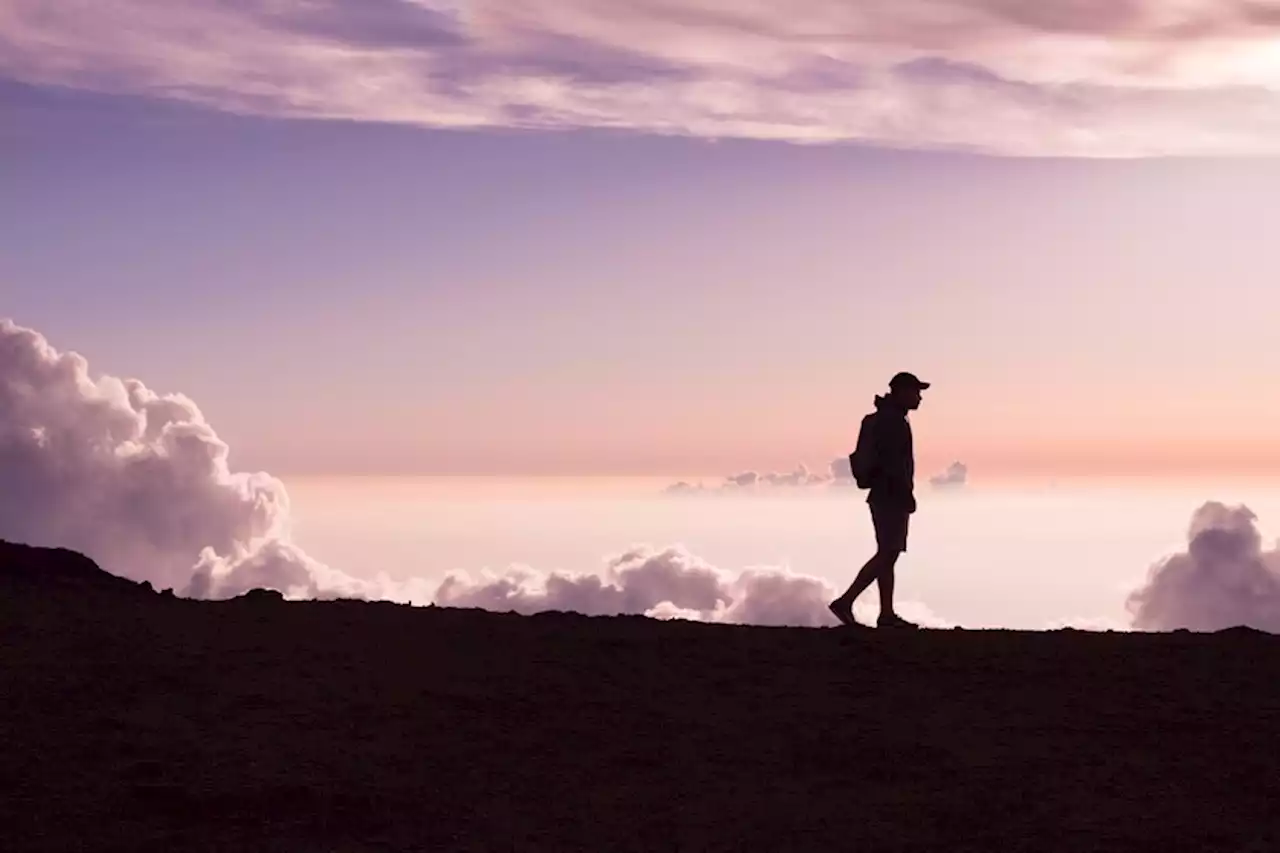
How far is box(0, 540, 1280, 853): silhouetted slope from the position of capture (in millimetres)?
8422

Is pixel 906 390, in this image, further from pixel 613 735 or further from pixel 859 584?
pixel 613 735

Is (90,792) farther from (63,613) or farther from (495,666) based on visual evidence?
(63,613)

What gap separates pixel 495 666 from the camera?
1166 centimetres

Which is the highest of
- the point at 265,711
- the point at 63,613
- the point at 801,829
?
the point at 63,613

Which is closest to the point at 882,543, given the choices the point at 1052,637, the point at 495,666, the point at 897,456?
the point at 897,456

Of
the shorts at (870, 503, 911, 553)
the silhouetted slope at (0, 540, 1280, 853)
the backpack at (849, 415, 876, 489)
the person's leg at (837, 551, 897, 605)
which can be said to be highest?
the backpack at (849, 415, 876, 489)

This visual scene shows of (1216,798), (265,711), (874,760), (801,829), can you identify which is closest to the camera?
(801,829)

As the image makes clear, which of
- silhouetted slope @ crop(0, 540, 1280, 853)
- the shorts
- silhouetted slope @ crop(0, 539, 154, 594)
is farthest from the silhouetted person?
Answer: silhouetted slope @ crop(0, 539, 154, 594)

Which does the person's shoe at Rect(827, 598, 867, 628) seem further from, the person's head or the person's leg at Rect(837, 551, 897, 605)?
the person's head

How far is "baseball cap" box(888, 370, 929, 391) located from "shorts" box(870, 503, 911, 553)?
4.06ft

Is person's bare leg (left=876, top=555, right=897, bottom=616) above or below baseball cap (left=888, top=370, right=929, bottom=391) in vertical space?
below

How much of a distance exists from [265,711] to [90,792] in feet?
5.69

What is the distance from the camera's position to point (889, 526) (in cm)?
1444

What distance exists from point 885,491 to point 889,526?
1.17 ft
